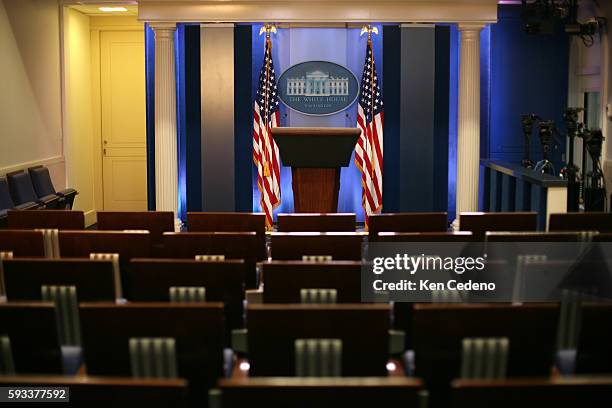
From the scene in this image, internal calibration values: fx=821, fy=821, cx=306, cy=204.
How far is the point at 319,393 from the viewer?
82.1 inches

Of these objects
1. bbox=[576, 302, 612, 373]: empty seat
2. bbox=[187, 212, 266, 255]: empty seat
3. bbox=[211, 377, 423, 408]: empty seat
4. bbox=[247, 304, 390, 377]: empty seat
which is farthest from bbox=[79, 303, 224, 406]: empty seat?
bbox=[187, 212, 266, 255]: empty seat

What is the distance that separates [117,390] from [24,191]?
23.4 feet

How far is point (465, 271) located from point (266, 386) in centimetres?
261

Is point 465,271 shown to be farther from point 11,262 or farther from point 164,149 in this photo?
point 164,149

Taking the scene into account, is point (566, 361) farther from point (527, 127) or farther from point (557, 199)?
point (527, 127)

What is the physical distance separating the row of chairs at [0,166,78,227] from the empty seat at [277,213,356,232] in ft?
11.6

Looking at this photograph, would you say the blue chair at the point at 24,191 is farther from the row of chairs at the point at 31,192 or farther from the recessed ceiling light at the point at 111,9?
the recessed ceiling light at the point at 111,9

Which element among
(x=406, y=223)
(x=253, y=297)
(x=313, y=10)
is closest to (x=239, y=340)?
(x=253, y=297)

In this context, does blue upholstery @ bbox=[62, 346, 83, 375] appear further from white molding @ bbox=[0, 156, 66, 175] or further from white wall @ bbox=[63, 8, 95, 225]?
white wall @ bbox=[63, 8, 95, 225]

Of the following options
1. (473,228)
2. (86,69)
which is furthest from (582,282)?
(86,69)

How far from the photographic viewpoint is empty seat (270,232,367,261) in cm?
457

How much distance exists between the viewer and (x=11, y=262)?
12.4 ft

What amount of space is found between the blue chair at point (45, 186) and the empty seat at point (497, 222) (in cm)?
548

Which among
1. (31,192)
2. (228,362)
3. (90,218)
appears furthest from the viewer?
(90,218)
